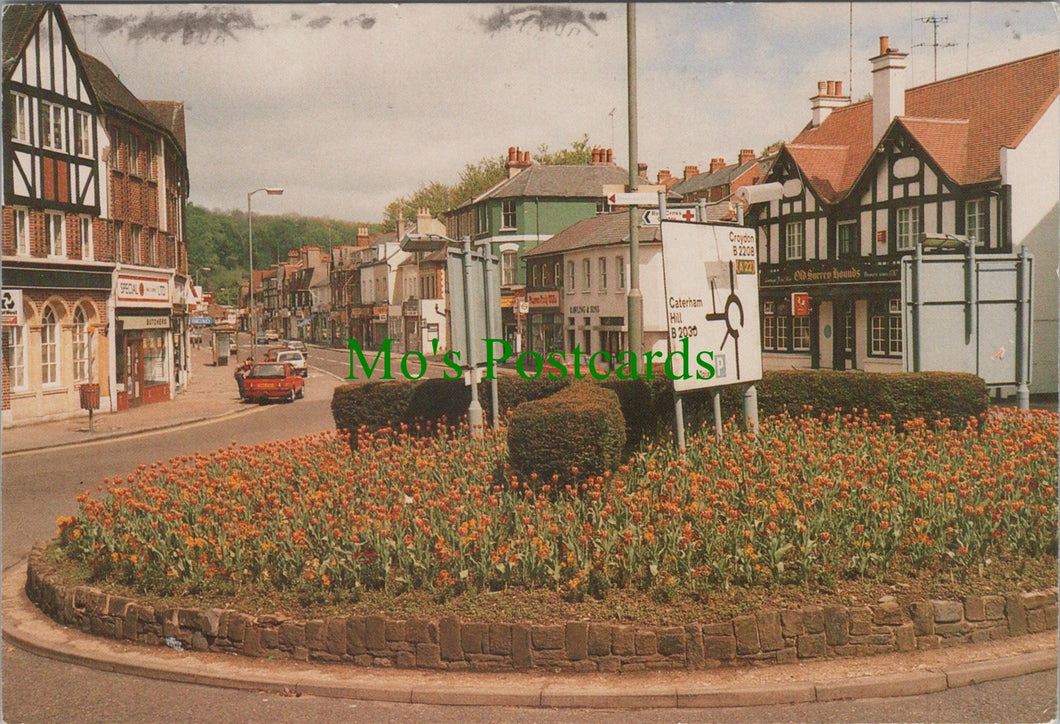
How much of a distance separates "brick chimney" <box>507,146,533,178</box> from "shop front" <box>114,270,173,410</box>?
1161 cm

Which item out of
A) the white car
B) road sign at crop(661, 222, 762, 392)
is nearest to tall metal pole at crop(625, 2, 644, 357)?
road sign at crop(661, 222, 762, 392)

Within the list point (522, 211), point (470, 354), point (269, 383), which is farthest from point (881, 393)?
point (269, 383)

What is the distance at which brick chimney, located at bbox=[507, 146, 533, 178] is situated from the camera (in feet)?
40.3

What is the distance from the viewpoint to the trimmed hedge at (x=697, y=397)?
11.2 m

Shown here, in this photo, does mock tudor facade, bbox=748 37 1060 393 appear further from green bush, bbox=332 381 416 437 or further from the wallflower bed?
green bush, bbox=332 381 416 437

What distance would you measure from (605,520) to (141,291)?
66.2 ft

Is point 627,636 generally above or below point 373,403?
below

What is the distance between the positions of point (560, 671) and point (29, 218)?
49.6ft

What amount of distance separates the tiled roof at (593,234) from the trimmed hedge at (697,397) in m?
5.99

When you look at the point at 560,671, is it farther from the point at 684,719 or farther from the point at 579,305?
the point at 579,305

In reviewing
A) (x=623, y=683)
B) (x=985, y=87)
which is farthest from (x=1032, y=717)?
(x=985, y=87)

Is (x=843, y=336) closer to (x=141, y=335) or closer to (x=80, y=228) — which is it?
(x=80, y=228)

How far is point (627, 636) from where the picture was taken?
6.71m

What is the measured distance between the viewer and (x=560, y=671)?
6746mm
